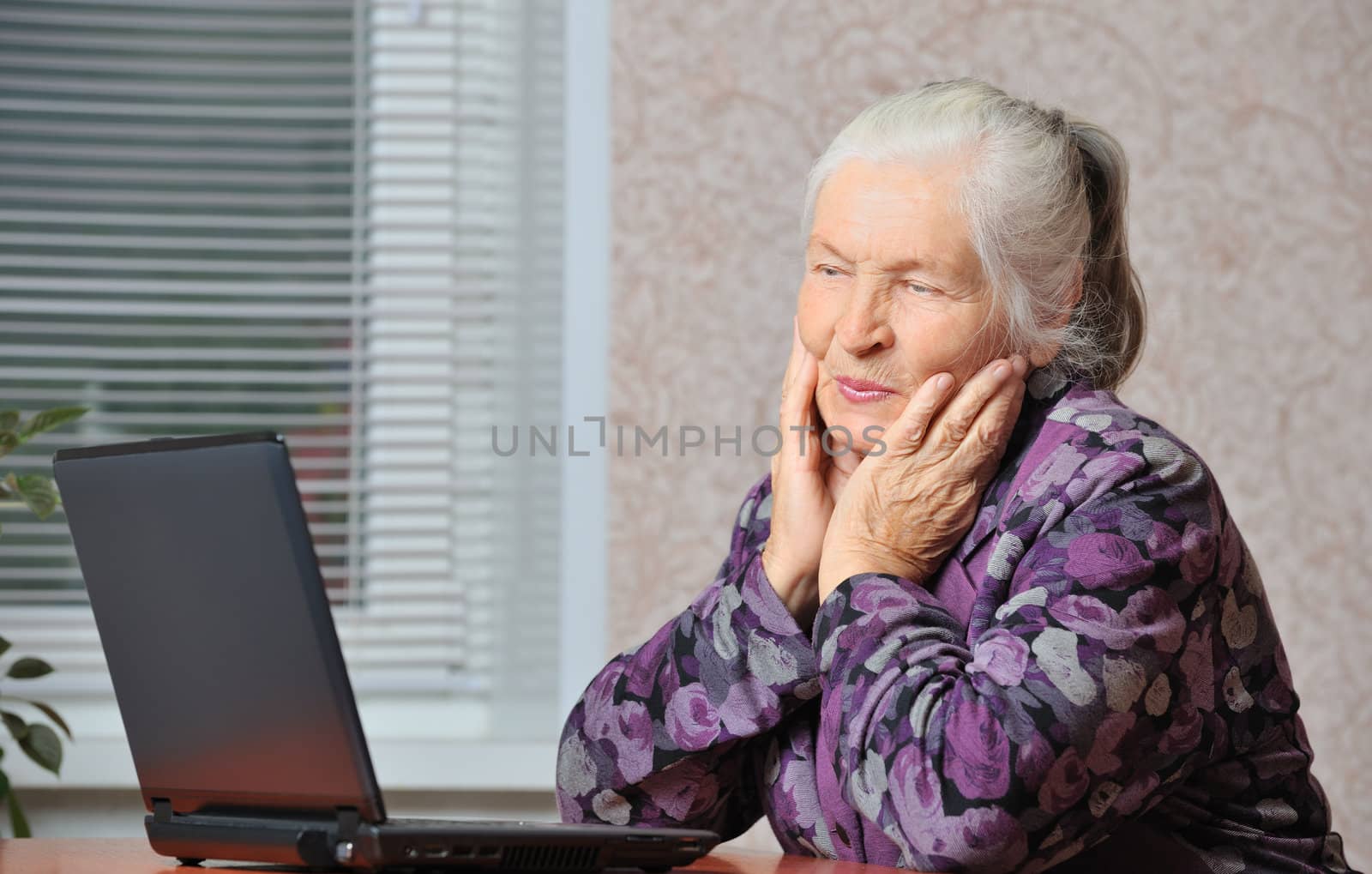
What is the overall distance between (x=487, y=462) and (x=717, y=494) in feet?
1.39

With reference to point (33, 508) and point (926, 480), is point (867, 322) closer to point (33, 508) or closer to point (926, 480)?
point (926, 480)

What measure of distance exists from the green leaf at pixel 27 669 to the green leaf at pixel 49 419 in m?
0.32

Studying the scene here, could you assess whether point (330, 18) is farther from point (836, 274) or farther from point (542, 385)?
point (836, 274)

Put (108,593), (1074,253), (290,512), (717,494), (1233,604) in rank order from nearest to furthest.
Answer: (290,512) → (108,593) → (1233,604) → (1074,253) → (717,494)

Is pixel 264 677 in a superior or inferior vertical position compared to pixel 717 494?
superior

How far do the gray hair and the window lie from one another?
3.73ft

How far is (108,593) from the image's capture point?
95cm

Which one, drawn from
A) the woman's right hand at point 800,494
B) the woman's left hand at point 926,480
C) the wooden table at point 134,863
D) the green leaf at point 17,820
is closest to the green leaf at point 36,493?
the green leaf at point 17,820

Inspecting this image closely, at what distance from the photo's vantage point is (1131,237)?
7.64 ft

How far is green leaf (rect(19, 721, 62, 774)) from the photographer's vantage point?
73.7 inches

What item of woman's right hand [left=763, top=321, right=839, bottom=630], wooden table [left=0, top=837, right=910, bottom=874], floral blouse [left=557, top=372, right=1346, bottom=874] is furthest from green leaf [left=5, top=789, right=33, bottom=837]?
woman's right hand [left=763, top=321, right=839, bottom=630]

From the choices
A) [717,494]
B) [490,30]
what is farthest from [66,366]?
[717,494]

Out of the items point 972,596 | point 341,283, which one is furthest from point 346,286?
point 972,596

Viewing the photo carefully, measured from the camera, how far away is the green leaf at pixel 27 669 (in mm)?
1911
